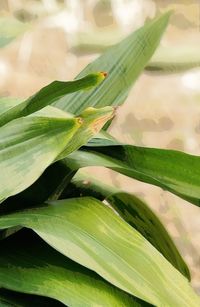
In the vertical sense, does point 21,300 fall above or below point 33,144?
below

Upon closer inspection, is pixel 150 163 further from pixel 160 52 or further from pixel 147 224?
pixel 160 52

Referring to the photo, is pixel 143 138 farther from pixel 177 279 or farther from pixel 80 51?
pixel 177 279

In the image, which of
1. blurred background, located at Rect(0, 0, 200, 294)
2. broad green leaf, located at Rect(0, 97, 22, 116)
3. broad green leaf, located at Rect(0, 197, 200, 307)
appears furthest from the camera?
blurred background, located at Rect(0, 0, 200, 294)

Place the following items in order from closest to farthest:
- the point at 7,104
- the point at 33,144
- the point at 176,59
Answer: the point at 33,144 → the point at 7,104 → the point at 176,59

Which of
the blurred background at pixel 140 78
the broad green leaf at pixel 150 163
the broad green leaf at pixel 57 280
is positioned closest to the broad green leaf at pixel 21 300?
the broad green leaf at pixel 57 280


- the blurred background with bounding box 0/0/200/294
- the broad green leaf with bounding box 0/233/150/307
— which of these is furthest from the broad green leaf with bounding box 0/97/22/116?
the blurred background with bounding box 0/0/200/294

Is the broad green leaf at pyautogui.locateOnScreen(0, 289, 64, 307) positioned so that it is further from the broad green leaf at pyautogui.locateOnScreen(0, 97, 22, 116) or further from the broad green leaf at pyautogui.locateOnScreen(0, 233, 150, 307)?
the broad green leaf at pyautogui.locateOnScreen(0, 97, 22, 116)

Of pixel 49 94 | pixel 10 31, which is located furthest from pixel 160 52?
pixel 49 94
